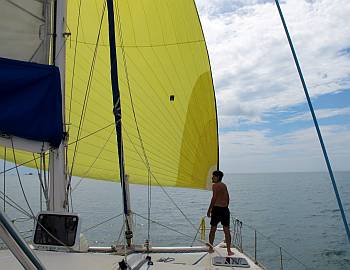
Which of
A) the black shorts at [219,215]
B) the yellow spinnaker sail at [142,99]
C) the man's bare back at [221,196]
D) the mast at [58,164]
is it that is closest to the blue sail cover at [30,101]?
the mast at [58,164]

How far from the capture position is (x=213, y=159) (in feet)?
23.4

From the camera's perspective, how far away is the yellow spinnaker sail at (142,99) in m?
6.60

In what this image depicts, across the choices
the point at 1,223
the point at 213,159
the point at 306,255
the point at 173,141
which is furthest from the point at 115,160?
the point at 306,255

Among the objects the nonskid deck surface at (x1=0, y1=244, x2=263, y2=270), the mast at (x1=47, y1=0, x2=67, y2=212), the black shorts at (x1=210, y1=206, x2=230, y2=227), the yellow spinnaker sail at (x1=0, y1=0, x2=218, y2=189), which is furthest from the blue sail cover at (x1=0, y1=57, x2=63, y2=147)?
the black shorts at (x1=210, y1=206, x2=230, y2=227)

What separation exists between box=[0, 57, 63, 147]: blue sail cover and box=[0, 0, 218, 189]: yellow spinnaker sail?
2.26 m

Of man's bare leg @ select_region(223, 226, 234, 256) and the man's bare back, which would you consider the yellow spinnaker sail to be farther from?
man's bare leg @ select_region(223, 226, 234, 256)

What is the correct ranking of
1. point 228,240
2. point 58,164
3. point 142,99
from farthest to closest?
point 142,99, point 228,240, point 58,164

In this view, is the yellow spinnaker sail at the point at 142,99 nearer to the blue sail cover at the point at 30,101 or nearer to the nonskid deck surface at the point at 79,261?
the blue sail cover at the point at 30,101

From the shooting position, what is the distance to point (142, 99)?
270 inches

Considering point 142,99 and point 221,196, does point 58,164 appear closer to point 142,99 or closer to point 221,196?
point 142,99

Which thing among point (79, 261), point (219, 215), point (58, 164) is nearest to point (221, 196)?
point (219, 215)

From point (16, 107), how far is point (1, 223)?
2.80 m

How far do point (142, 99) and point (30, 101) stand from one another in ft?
9.85

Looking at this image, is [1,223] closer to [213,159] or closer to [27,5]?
[27,5]
